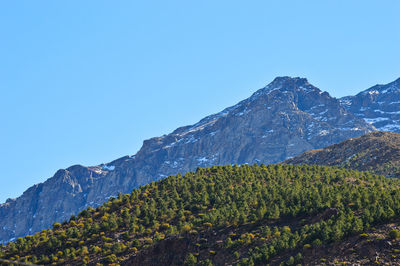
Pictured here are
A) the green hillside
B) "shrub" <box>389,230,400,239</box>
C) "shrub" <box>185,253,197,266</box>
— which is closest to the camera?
"shrub" <box>389,230,400,239</box>

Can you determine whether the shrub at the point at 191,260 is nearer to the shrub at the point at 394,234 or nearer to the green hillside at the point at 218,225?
the green hillside at the point at 218,225

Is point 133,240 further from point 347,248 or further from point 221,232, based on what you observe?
point 347,248

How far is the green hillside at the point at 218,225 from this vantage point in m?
81.0

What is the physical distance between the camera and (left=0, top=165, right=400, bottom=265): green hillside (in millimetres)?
81000

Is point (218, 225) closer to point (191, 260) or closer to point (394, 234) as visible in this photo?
point (191, 260)

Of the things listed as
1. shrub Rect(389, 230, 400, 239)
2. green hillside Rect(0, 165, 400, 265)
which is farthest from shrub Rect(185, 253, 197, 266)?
shrub Rect(389, 230, 400, 239)

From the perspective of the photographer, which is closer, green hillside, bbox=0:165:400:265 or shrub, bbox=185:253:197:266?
green hillside, bbox=0:165:400:265

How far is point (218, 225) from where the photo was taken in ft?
317

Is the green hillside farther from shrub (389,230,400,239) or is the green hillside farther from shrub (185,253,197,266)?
shrub (389,230,400,239)

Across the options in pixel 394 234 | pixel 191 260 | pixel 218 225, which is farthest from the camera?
pixel 218 225

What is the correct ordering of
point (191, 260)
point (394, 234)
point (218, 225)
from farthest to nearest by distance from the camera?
1. point (218, 225)
2. point (191, 260)
3. point (394, 234)

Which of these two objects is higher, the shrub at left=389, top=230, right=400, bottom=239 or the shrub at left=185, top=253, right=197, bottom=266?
the shrub at left=185, top=253, right=197, bottom=266

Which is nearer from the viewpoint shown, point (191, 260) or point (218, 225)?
point (191, 260)

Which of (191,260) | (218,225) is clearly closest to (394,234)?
→ (191,260)
